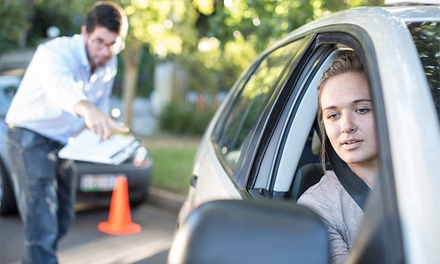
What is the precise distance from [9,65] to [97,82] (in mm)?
3753

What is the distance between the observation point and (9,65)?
7.25 metres

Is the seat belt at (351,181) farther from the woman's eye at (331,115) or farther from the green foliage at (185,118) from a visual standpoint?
the green foliage at (185,118)

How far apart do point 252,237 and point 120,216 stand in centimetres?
480

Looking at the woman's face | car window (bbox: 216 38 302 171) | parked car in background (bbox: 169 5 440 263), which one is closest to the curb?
car window (bbox: 216 38 302 171)

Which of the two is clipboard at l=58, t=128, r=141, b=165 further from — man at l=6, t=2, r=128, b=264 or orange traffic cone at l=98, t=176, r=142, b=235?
orange traffic cone at l=98, t=176, r=142, b=235

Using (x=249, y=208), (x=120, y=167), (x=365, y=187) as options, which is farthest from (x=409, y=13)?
(x=120, y=167)

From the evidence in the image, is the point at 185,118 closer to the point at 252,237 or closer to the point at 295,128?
the point at 295,128

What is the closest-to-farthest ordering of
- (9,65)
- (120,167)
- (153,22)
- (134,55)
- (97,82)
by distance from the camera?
→ 1. (97,82)
2. (120,167)
3. (9,65)
4. (153,22)
5. (134,55)

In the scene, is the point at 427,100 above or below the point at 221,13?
below

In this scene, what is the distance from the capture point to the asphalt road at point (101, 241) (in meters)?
5.03

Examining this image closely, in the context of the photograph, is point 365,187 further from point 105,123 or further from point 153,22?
point 153,22

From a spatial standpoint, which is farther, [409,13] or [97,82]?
[97,82]

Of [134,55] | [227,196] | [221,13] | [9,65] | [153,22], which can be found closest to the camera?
[227,196]

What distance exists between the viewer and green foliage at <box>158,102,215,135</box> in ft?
44.7
